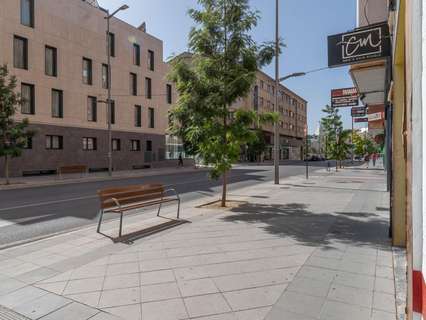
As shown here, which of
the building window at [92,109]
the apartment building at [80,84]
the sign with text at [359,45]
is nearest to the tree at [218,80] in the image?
the sign with text at [359,45]

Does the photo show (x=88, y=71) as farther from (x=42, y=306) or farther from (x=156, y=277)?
(x=42, y=306)

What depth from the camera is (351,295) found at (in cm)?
366

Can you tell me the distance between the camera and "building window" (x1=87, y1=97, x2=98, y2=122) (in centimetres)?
2761

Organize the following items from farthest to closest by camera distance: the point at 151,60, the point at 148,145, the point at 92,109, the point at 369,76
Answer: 1. the point at 151,60
2. the point at 148,145
3. the point at 92,109
4. the point at 369,76

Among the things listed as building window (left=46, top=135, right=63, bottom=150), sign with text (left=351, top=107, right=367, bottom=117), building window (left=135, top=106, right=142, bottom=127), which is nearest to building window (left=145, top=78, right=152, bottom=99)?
building window (left=135, top=106, right=142, bottom=127)

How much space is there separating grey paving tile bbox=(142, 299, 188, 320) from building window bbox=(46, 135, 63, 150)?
77.3ft

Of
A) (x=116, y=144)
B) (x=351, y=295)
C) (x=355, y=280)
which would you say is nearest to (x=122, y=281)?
(x=351, y=295)

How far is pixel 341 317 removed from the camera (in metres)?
3.18

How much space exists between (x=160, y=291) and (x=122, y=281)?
24.2 inches

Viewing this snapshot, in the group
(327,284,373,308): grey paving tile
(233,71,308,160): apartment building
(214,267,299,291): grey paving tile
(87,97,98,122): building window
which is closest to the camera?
(327,284,373,308): grey paving tile

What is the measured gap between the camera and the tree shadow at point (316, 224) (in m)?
5.90

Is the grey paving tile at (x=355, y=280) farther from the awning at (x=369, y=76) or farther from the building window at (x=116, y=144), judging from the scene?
the building window at (x=116, y=144)

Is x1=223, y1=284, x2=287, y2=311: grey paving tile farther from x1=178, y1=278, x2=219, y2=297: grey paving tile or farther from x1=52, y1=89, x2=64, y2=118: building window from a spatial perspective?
x1=52, y1=89, x2=64, y2=118: building window

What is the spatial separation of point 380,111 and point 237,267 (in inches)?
596
